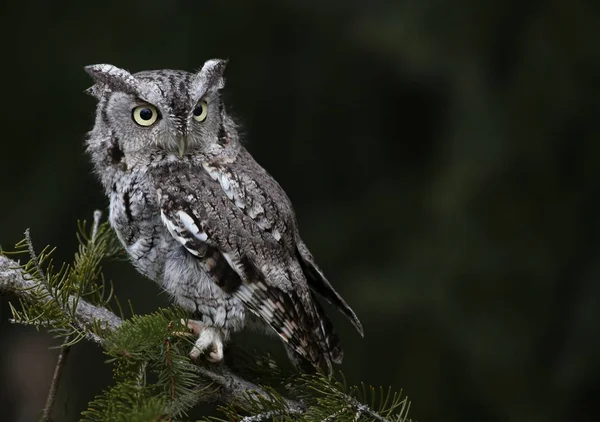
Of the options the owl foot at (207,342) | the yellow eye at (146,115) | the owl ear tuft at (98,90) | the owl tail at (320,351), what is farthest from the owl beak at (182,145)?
the owl tail at (320,351)

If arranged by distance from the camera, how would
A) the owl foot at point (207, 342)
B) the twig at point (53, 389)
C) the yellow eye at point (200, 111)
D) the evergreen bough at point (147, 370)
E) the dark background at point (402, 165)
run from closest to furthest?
1. the evergreen bough at point (147, 370)
2. the twig at point (53, 389)
3. the owl foot at point (207, 342)
4. the yellow eye at point (200, 111)
5. the dark background at point (402, 165)

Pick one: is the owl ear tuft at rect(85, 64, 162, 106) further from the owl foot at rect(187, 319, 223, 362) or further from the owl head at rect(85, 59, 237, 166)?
the owl foot at rect(187, 319, 223, 362)

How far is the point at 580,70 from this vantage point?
9.73 ft

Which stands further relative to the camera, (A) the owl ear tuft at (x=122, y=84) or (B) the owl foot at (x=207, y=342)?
(A) the owl ear tuft at (x=122, y=84)

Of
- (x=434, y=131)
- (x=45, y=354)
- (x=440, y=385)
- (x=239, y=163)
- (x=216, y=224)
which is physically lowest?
(x=45, y=354)

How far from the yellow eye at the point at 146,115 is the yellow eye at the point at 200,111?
0.42 ft

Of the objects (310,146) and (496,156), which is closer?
(496,156)

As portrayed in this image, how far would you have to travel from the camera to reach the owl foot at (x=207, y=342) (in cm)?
212

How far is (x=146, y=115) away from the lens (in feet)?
7.62

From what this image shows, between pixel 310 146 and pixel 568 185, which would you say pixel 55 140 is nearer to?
pixel 310 146

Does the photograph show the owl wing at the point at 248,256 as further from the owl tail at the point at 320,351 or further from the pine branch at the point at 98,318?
the pine branch at the point at 98,318

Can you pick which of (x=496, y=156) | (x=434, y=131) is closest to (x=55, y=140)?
(x=434, y=131)

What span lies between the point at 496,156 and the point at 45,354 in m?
2.41

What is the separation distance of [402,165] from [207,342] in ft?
5.53
